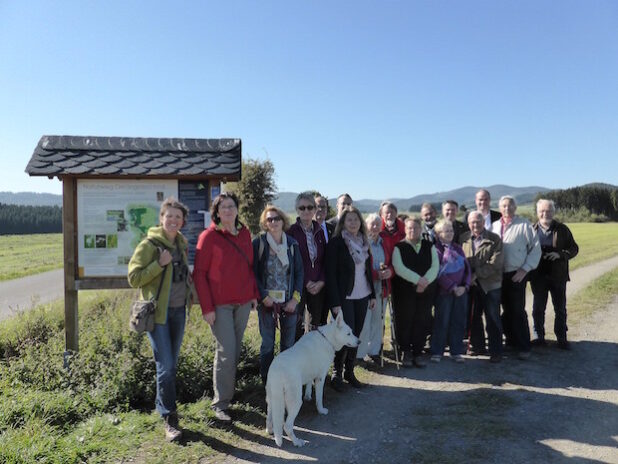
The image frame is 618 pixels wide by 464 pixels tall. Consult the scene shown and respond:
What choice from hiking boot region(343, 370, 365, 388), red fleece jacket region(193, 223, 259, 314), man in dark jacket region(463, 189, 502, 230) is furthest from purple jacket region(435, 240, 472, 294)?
red fleece jacket region(193, 223, 259, 314)

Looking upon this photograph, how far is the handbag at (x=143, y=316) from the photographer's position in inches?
152

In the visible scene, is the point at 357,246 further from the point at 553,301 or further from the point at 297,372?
the point at 553,301

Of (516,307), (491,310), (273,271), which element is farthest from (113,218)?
(516,307)

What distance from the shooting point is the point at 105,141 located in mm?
5766

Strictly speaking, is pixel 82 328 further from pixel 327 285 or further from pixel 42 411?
pixel 327 285

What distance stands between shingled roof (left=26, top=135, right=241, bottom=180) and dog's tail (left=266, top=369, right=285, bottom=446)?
273 cm

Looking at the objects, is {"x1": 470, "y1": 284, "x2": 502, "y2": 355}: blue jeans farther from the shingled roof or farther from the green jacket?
the green jacket

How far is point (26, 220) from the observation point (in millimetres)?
56844

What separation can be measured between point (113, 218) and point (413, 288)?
4257 millimetres

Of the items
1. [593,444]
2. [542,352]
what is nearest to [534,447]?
[593,444]

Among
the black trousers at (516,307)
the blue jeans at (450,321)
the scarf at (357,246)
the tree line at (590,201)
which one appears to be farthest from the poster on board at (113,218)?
the tree line at (590,201)

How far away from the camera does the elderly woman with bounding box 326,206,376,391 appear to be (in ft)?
17.2

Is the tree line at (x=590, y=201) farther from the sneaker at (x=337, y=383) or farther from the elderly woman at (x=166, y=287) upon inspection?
the elderly woman at (x=166, y=287)

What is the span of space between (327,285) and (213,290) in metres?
1.56
